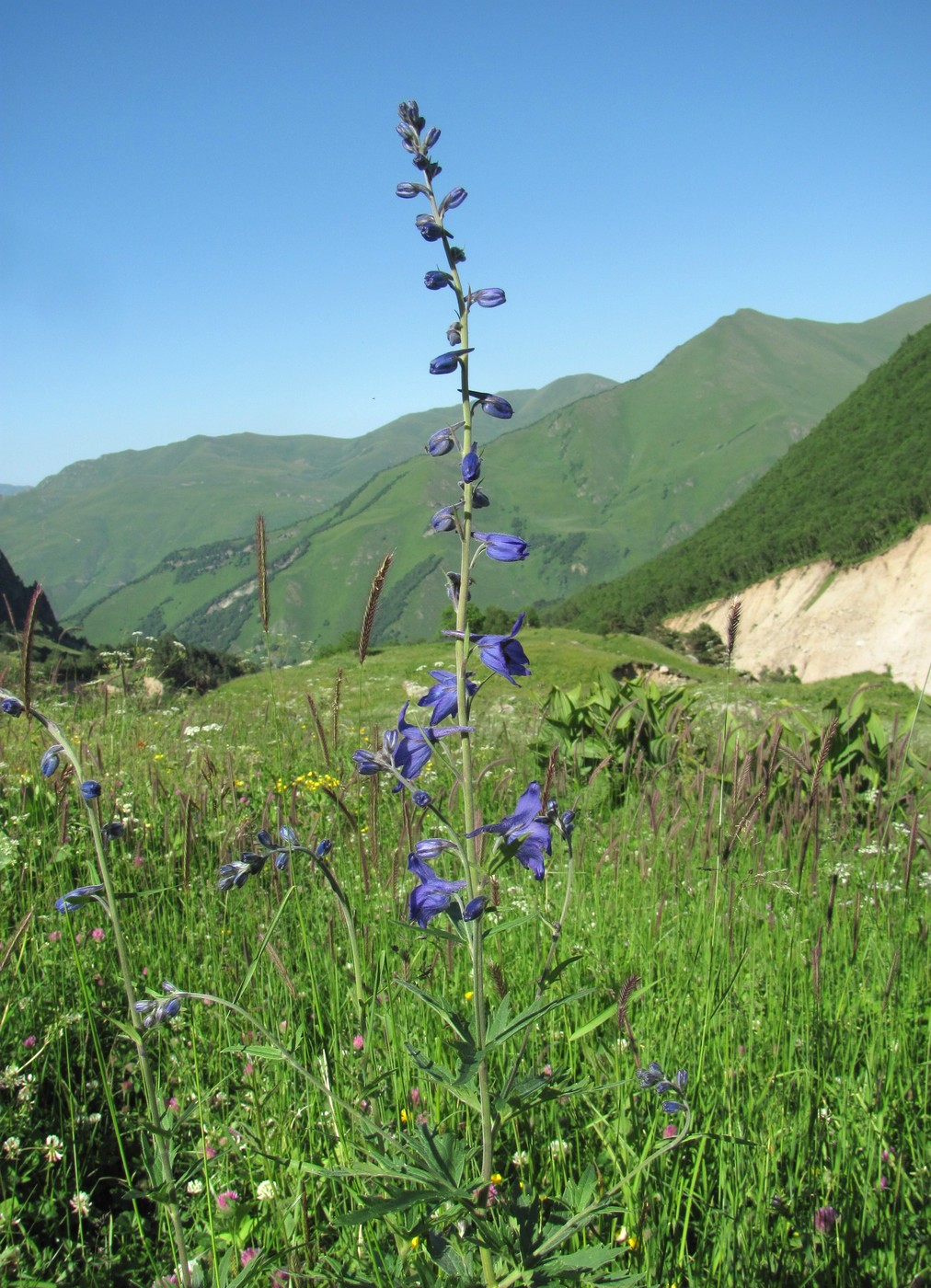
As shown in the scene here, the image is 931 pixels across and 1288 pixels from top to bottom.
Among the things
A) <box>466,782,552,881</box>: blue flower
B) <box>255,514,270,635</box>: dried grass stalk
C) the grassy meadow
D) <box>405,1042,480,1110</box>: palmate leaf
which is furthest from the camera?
<box>255,514,270,635</box>: dried grass stalk

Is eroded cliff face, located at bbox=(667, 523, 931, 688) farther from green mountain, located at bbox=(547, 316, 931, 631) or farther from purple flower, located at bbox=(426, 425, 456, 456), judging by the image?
purple flower, located at bbox=(426, 425, 456, 456)

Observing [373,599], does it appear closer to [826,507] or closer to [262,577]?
[262,577]

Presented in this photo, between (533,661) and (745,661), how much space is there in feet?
101

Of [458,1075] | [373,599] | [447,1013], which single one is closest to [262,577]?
[373,599]

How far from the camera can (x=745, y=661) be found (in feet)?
136

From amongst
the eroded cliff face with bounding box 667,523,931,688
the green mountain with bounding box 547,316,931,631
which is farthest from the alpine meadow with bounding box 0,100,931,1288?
the green mountain with bounding box 547,316,931,631

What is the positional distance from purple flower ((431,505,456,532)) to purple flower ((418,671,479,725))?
1.02 ft

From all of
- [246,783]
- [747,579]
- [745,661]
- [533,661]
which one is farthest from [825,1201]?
[747,579]

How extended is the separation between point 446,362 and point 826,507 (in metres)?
54.8

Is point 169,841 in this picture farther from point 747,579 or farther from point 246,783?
point 747,579

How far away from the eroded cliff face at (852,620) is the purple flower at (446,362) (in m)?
32.8

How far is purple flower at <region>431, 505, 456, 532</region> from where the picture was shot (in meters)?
1.75

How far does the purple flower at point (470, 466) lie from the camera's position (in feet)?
5.46

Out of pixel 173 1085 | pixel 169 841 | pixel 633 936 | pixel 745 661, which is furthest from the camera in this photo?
pixel 745 661
